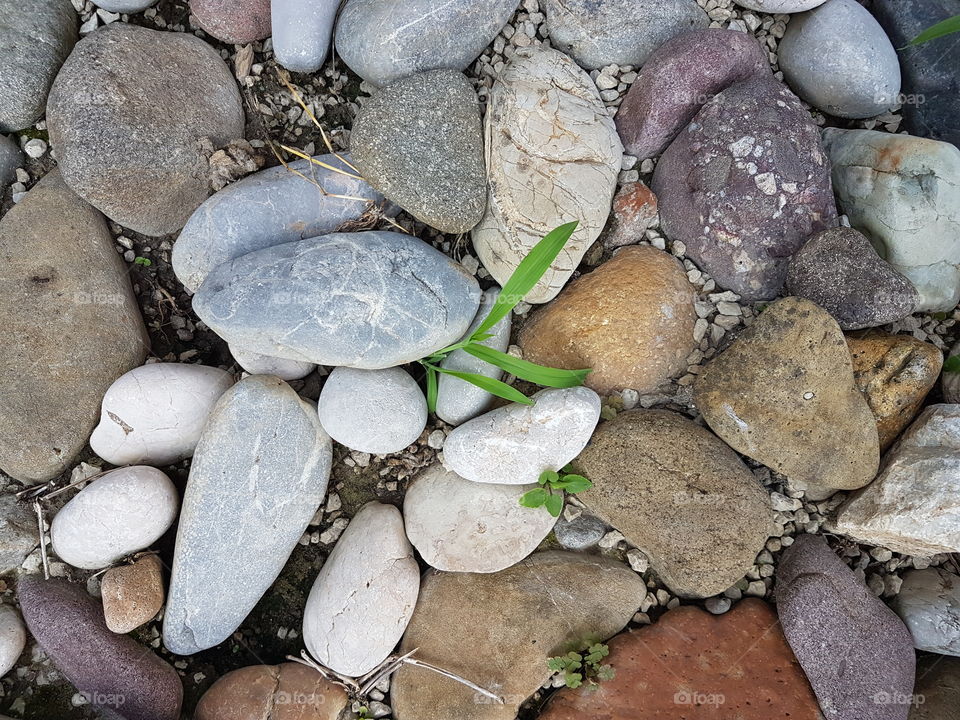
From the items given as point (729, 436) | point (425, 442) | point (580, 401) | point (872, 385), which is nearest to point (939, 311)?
point (872, 385)

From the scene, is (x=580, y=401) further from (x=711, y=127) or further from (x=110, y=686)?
(x=110, y=686)

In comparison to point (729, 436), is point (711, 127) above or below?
above

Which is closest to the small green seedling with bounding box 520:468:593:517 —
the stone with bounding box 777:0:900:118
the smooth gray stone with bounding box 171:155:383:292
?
the smooth gray stone with bounding box 171:155:383:292

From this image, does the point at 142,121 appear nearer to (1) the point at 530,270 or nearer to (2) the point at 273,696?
(1) the point at 530,270

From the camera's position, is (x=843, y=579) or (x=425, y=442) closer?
(x=843, y=579)

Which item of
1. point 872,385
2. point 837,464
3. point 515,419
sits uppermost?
point 515,419

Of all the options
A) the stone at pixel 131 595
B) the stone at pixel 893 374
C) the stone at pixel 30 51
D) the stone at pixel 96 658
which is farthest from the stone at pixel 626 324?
the stone at pixel 30 51

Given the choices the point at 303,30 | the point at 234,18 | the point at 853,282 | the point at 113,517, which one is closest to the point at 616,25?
the point at 303,30
